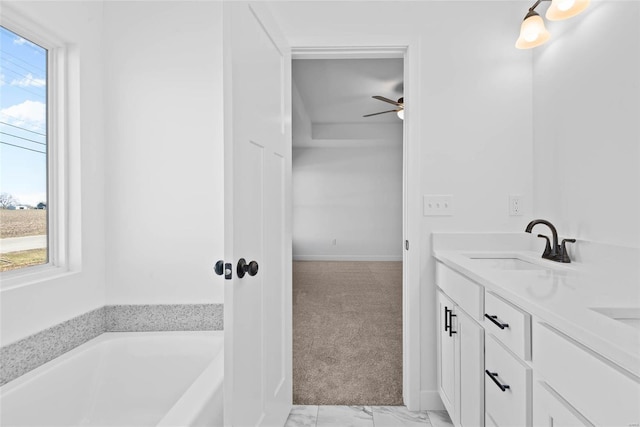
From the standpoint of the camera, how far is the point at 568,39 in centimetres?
172

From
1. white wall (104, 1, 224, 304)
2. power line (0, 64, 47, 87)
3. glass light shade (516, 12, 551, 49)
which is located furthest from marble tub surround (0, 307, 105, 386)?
glass light shade (516, 12, 551, 49)

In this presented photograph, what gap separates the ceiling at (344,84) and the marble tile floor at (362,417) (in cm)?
320

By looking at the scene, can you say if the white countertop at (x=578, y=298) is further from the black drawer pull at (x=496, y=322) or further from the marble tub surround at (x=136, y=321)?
the marble tub surround at (x=136, y=321)

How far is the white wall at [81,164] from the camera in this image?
1.56 metres

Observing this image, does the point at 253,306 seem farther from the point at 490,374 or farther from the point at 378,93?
the point at 378,93

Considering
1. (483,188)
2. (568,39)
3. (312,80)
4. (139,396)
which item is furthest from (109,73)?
(312,80)

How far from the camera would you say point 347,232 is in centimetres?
747

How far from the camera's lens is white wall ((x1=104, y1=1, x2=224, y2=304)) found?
186cm

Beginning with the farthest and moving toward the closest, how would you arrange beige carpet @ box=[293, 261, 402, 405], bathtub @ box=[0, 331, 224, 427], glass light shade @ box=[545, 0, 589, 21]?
beige carpet @ box=[293, 261, 402, 405]
glass light shade @ box=[545, 0, 589, 21]
bathtub @ box=[0, 331, 224, 427]

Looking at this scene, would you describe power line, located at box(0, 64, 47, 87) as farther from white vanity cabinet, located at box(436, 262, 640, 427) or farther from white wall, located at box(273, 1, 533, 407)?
white vanity cabinet, located at box(436, 262, 640, 427)

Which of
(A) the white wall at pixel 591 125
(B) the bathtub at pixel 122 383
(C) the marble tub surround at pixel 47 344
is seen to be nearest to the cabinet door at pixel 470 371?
(A) the white wall at pixel 591 125

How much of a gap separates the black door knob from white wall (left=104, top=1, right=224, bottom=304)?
0.62 metres

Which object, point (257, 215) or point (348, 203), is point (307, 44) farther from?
point (348, 203)

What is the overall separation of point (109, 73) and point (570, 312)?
2.16m
